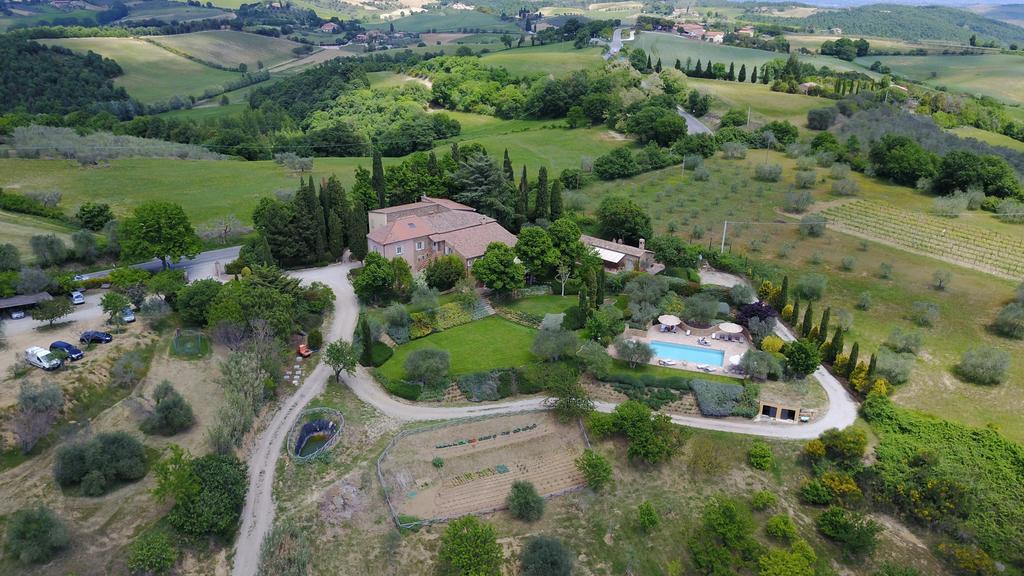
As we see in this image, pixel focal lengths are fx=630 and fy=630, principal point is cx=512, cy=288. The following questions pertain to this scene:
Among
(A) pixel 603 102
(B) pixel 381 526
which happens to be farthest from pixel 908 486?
(A) pixel 603 102

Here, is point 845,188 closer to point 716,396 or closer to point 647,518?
point 716,396

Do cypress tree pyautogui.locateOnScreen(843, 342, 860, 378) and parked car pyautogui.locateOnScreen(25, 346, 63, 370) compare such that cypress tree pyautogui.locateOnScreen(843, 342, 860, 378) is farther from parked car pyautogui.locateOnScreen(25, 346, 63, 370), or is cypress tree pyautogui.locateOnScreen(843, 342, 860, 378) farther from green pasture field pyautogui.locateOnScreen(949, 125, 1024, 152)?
green pasture field pyautogui.locateOnScreen(949, 125, 1024, 152)

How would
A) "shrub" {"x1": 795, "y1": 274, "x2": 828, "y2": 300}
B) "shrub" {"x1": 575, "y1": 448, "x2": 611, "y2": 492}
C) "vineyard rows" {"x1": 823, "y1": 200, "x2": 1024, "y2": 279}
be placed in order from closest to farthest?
"shrub" {"x1": 575, "y1": 448, "x2": 611, "y2": 492}
"shrub" {"x1": 795, "y1": 274, "x2": 828, "y2": 300}
"vineyard rows" {"x1": 823, "y1": 200, "x2": 1024, "y2": 279}

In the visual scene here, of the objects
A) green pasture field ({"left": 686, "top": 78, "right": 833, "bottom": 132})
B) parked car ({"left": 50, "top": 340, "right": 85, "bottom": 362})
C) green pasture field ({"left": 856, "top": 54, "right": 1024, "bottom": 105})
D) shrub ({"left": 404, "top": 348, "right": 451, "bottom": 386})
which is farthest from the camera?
green pasture field ({"left": 856, "top": 54, "right": 1024, "bottom": 105})

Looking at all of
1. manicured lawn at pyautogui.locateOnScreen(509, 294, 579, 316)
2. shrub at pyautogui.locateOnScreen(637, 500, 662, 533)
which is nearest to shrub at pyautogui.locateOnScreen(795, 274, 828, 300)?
manicured lawn at pyautogui.locateOnScreen(509, 294, 579, 316)

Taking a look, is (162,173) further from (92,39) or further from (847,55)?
(847,55)

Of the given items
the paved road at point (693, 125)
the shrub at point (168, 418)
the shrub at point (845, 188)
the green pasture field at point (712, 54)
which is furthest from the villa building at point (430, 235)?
the green pasture field at point (712, 54)
